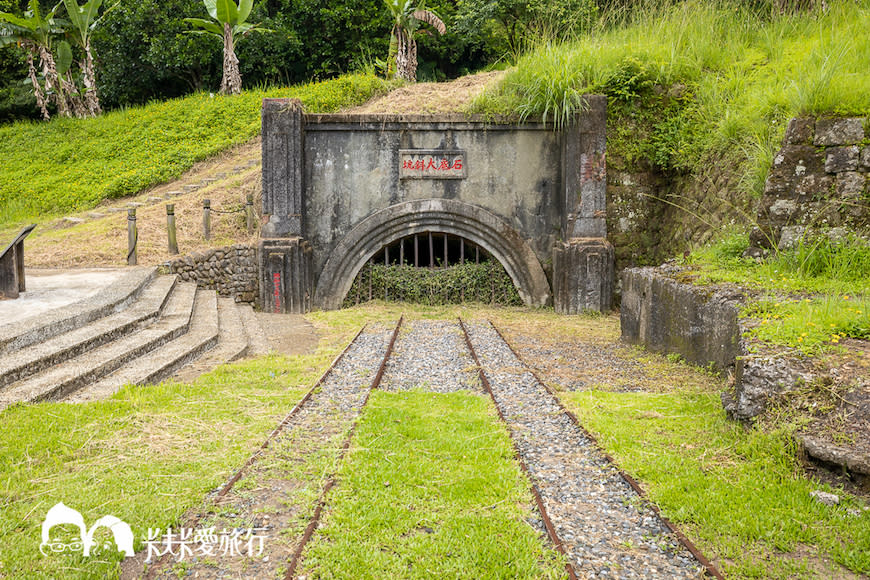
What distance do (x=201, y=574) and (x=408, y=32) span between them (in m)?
19.6

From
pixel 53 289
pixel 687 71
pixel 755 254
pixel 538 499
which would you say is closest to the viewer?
pixel 538 499

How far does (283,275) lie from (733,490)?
27.9ft

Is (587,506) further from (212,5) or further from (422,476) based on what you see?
(212,5)

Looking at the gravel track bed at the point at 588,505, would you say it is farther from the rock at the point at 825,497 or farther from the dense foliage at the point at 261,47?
the dense foliage at the point at 261,47

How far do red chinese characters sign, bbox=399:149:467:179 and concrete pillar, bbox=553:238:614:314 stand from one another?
92.6 inches

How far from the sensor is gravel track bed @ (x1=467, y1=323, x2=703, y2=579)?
296 centimetres

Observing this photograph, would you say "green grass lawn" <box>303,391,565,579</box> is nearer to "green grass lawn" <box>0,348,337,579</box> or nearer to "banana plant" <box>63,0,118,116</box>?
"green grass lawn" <box>0,348,337,579</box>

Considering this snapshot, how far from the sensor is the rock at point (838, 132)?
646cm

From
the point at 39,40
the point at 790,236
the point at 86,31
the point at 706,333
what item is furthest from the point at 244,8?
the point at 706,333

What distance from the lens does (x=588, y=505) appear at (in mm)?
3531

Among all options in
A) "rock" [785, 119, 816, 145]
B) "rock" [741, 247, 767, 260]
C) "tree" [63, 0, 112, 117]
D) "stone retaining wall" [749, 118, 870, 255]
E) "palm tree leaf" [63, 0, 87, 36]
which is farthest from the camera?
"tree" [63, 0, 112, 117]

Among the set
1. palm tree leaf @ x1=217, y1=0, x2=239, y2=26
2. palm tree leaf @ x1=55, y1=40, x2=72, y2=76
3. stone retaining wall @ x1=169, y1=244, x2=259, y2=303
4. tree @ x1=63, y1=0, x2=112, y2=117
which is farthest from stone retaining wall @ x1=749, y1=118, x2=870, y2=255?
palm tree leaf @ x1=55, y1=40, x2=72, y2=76

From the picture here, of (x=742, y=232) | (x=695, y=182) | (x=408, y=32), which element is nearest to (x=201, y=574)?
(x=742, y=232)

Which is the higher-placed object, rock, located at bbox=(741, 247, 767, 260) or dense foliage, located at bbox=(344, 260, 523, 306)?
rock, located at bbox=(741, 247, 767, 260)
